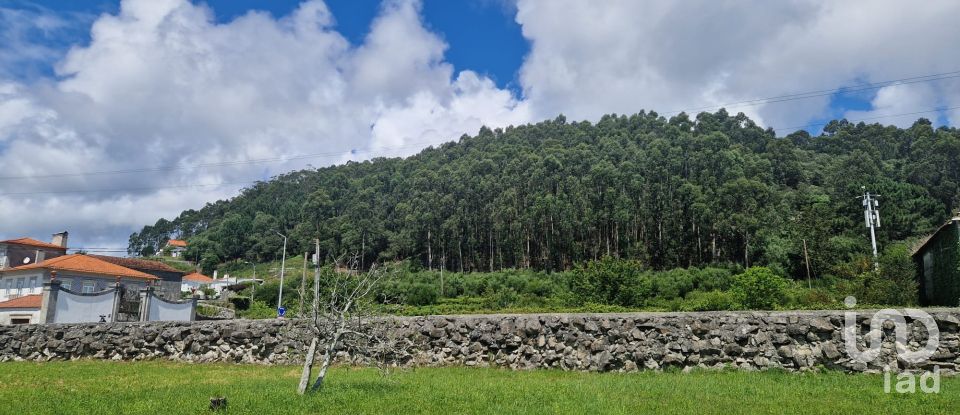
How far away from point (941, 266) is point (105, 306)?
33.4m

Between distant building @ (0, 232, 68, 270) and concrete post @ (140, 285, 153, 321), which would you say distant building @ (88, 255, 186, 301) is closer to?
distant building @ (0, 232, 68, 270)

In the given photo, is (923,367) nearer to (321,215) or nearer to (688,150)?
(688,150)

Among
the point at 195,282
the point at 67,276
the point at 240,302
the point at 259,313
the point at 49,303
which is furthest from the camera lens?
the point at 195,282

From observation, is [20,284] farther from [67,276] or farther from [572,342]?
[572,342]

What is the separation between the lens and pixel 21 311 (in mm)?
31859

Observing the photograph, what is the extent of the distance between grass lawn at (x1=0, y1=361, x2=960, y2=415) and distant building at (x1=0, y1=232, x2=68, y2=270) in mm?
41028

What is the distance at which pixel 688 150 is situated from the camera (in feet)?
237

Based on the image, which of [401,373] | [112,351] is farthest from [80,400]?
[112,351]

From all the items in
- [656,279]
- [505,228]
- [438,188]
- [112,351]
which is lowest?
[112,351]

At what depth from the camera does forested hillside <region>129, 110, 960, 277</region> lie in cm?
5459

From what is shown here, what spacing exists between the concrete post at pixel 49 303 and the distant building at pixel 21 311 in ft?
42.5

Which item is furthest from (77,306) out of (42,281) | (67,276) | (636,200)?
(636,200)

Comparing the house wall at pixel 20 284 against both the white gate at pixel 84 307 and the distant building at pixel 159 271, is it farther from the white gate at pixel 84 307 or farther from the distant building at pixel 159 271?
the white gate at pixel 84 307

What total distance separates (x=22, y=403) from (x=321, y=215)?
280 feet
